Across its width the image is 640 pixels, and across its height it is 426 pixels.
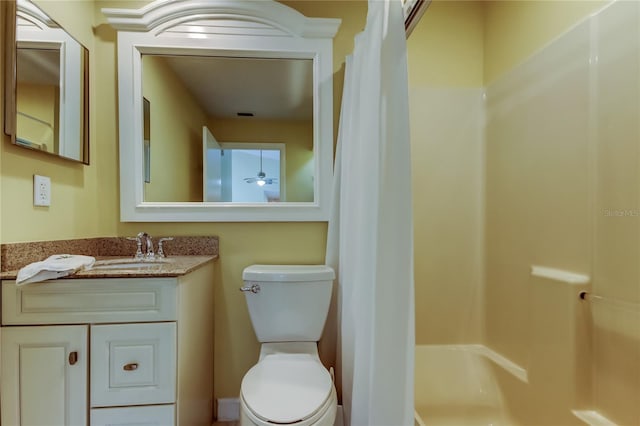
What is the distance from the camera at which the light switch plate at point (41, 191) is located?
1298mm

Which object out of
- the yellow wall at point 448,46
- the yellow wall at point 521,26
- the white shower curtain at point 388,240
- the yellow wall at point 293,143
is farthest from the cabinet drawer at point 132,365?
the yellow wall at point 521,26

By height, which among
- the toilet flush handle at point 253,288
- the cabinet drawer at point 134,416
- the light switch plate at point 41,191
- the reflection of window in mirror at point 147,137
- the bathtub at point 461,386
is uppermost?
the reflection of window in mirror at point 147,137

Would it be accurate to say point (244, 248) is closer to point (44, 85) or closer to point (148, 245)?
point (148, 245)

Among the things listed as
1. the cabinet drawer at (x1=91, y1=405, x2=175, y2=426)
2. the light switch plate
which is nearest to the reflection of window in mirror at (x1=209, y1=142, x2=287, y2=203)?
the light switch plate

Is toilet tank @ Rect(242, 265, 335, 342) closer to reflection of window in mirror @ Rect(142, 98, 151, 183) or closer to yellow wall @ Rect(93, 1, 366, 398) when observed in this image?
yellow wall @ Rect(93, 1, 366, 398)

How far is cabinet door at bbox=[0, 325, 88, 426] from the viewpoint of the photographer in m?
1.07

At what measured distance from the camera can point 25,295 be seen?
1.08 meters

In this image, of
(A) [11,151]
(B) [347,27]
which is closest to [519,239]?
(B) [347,27]

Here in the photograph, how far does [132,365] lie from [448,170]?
1.79 metres

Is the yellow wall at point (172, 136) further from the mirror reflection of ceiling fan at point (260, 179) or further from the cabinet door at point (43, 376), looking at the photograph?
the cabinet door at point (43, 376)

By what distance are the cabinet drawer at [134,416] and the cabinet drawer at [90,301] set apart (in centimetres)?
30

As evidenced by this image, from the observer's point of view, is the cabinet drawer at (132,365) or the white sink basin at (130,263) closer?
the cabinet drawer at (132,365)

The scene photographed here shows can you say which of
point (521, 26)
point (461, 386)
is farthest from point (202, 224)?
point (521, 26)

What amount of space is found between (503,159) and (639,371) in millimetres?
1061
